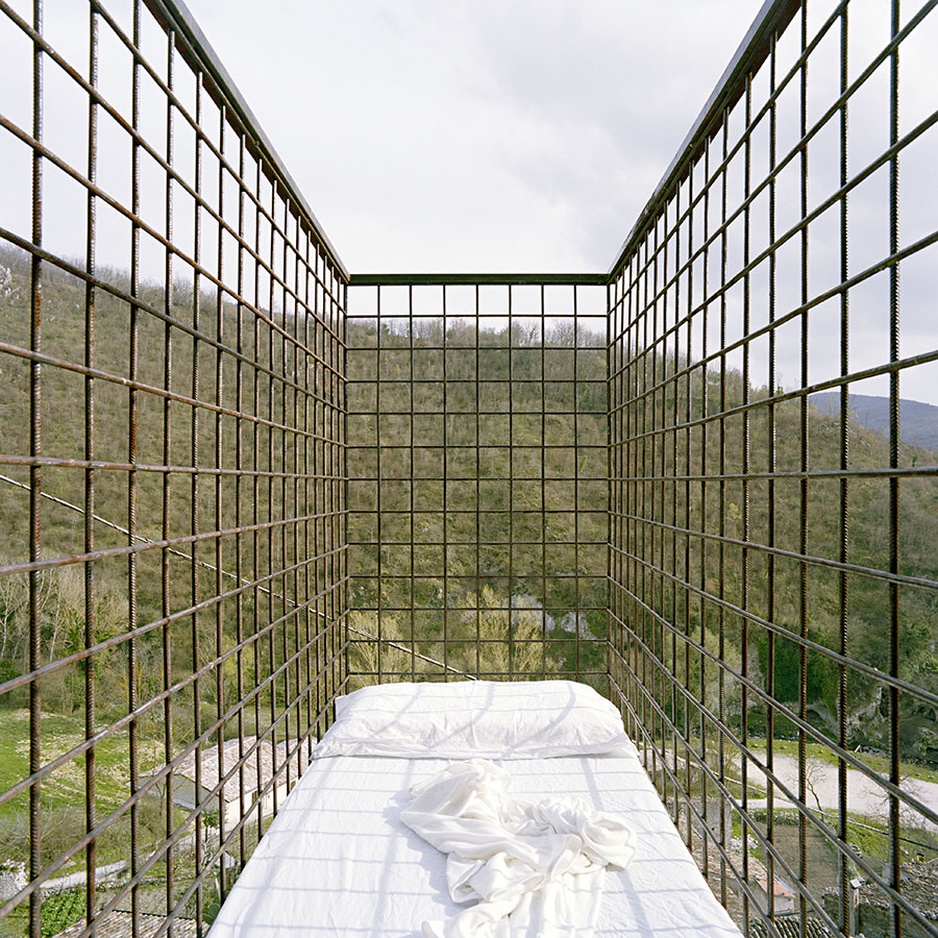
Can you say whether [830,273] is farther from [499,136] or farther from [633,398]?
[499,136]

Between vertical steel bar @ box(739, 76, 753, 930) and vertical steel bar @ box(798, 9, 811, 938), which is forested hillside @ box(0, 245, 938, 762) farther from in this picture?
vertical steel bar @ box(798, 9, 811, 938)

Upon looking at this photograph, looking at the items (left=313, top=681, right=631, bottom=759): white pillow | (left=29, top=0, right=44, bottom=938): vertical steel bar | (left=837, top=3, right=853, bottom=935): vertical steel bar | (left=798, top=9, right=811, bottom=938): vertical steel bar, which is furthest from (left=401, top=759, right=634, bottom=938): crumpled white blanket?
(left=29, top=0, right=44, bottom=938): vertical steel bar

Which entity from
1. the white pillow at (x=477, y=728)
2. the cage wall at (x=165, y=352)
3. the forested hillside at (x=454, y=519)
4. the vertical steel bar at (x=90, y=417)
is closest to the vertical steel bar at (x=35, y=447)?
the cage wall at (x=165, y=352)

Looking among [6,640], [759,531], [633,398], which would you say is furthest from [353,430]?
[633,398]

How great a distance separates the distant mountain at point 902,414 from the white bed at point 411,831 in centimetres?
124

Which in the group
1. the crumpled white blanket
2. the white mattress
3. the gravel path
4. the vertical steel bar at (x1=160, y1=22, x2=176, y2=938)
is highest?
the vertical steel bar at (x1=160, y1=22, x2=176, y2=938)

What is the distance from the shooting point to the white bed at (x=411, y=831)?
1749 mm

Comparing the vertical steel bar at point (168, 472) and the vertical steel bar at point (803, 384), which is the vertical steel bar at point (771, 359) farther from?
the vertical steel bar at point (168, 472)

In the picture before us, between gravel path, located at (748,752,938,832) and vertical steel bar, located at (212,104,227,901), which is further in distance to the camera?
gravel path, located at (748,752,938,832)

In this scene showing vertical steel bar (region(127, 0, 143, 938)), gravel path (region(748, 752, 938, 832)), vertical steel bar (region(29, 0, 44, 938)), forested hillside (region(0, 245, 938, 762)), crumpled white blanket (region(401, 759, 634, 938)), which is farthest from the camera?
forested hillside (region(0, 245, 938, 762))

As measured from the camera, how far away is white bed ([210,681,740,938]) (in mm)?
1749

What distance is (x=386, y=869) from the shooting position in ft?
6.49

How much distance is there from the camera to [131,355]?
4.70 feet

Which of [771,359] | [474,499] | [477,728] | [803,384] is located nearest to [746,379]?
[771,359]
